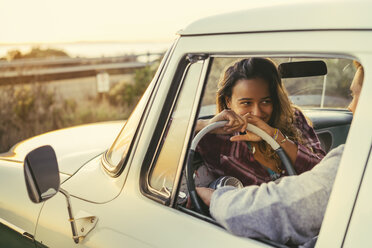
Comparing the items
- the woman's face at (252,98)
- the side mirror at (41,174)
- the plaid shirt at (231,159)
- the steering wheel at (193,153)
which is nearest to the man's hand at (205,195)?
the steering wheel at (193,153)

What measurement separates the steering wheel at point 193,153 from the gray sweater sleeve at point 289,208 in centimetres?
30

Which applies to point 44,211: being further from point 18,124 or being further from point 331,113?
point 18,124

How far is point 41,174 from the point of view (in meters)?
1.69

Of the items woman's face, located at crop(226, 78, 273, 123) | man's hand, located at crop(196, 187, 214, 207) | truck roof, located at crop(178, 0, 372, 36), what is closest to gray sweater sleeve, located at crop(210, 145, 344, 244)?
man's hand, located at crop(196, 187, 214, 207)

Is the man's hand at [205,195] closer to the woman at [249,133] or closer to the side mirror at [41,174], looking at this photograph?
the woman at [249,133]

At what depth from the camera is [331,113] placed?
3521mm

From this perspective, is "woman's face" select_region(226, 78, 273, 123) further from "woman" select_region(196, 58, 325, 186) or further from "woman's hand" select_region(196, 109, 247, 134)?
"woman's hand" select_region(196, 109, 247, 134)

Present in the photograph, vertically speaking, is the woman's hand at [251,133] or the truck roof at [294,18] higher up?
the truck roof at [294,18]

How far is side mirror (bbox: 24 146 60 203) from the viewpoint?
169 cm

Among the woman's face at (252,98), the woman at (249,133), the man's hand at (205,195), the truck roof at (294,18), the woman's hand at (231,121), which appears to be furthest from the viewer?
the woman's face at (252,98)

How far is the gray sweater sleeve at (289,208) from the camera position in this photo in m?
1.27

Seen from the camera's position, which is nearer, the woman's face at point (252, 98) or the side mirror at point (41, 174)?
the side mirror at point (41, 174)

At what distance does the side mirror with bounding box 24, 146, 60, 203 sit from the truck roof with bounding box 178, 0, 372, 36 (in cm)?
71

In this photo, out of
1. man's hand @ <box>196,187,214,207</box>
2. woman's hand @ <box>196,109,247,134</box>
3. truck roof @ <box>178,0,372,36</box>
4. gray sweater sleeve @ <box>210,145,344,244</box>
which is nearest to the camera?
truck roof @ <box>178,0,372,36</box>
